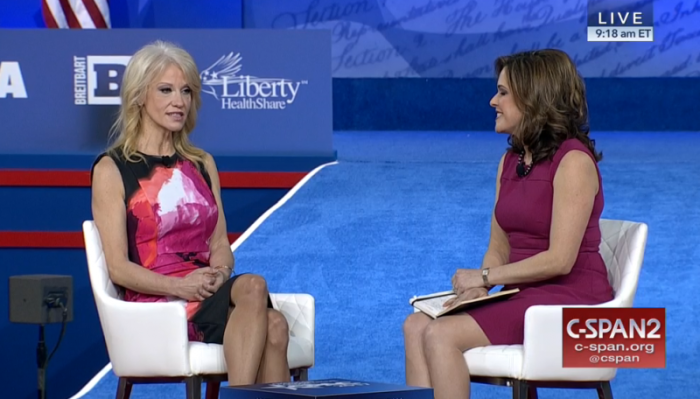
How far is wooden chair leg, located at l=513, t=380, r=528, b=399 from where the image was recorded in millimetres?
2408

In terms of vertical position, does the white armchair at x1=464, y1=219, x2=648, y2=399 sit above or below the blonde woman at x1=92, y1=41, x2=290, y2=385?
below

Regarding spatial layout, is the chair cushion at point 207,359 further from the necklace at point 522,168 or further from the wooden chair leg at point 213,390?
the necklace at point 522,168

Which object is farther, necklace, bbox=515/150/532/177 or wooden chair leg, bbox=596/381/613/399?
necklace, bbox=515/150/532/177

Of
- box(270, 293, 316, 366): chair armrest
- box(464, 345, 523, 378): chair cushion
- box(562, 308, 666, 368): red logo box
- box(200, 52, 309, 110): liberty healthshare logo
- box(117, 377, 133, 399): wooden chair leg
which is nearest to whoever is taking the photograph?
box(562, 308, 666, 368): red logo box

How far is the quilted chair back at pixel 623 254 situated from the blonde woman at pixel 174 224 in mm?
784

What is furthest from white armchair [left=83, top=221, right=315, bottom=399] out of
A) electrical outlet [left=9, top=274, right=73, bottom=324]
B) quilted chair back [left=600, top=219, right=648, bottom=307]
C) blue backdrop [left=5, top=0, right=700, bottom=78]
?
blue backdrop [left=5, top=0, right=700, bottom=78]

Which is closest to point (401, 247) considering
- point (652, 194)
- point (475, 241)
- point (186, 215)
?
point (475, 241)

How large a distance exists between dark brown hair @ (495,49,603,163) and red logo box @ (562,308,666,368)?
1.35ft

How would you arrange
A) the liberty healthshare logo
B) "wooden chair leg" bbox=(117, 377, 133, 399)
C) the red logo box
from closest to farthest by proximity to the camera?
the red logo box < "wooden chair leg" bbox=(117, 377, 133, 399) < the liberty healthshare logo

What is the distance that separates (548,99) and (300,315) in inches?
32.3

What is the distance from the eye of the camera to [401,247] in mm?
4598

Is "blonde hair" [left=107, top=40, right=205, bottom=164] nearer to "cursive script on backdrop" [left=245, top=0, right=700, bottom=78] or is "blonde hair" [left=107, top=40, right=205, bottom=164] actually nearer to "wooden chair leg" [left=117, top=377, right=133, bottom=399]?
"wooden chair leg" [left=117, top=377, right=133, bottom=399]

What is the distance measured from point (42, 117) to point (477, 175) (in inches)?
93.2

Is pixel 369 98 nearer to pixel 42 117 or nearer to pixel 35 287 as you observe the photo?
pixel 42 117
